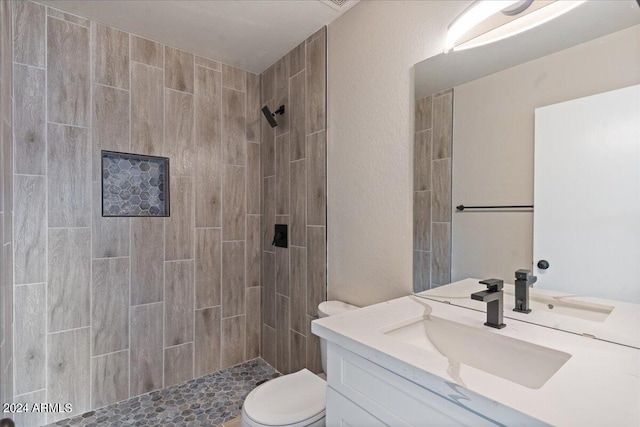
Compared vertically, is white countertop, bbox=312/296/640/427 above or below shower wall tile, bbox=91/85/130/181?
below

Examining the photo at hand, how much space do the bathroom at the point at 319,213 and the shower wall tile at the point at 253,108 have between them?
0.02 meters

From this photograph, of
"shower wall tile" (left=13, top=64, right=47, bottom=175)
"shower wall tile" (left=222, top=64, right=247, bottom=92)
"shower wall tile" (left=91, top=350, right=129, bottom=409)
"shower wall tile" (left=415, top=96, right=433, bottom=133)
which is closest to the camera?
"shower wall tile" (left=415, top=96, right=433, bottom=133)

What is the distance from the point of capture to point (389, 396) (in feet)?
2.75

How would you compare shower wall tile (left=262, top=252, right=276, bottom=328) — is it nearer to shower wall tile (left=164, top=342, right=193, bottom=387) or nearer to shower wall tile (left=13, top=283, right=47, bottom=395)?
shower wall tile (left=164, top=342, right=193, bottom=387)

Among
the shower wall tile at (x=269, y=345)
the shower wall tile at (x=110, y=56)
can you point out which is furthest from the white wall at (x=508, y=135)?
the shower wall tile at (x=110, y=56)

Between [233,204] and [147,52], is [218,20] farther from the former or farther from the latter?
[233,204]

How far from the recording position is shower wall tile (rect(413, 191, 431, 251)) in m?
1.38

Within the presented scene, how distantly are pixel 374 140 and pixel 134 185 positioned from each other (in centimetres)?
159

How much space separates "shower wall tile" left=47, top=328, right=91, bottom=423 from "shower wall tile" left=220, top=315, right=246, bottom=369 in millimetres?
838

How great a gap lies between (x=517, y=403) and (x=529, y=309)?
0.59 metres

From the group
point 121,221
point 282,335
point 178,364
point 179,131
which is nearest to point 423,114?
point 179,131

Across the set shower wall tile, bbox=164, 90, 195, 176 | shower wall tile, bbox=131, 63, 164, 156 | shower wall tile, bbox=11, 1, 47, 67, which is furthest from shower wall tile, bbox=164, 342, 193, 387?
shower wall tile, bbox=11, 1, 47, 67

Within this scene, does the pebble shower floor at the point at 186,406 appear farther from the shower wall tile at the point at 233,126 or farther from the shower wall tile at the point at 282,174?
the shower wall tile at the point at 233,126

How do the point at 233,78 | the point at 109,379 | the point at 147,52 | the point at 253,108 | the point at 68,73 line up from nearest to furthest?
the point at 68,73 < the point at 109,379 < the point at 147,52 < the point at 233,78 < the point at 253,108
